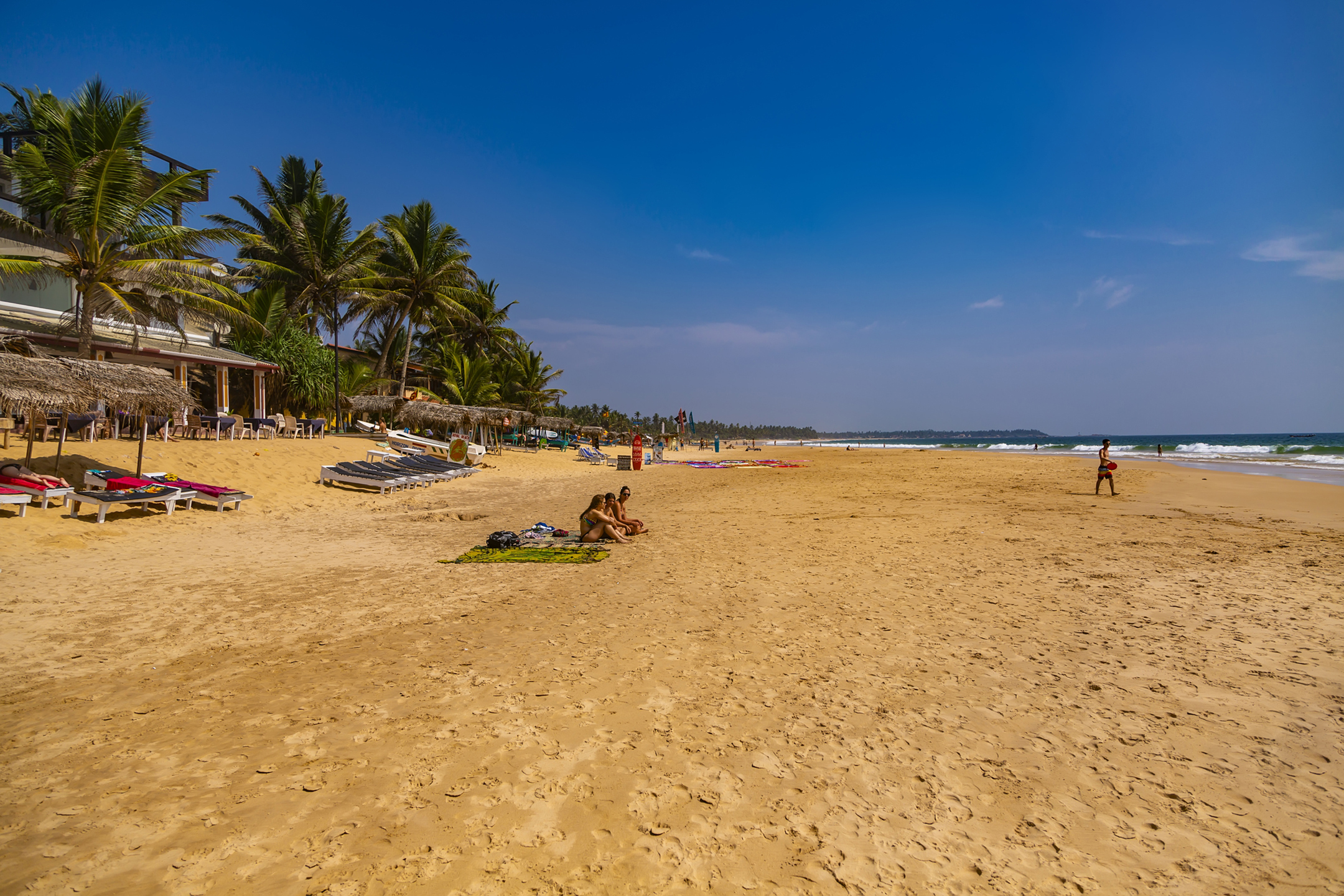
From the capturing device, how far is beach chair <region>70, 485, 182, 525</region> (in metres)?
8.33

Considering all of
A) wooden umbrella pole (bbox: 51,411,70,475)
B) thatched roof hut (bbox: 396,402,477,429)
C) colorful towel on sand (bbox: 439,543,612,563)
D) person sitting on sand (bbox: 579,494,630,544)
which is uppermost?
thatched roof hut (bbox: 396,402,477,429)

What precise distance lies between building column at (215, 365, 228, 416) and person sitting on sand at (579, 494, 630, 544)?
16473 millimetres

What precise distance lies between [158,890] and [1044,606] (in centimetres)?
565

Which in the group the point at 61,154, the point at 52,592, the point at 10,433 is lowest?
the point at 52,592

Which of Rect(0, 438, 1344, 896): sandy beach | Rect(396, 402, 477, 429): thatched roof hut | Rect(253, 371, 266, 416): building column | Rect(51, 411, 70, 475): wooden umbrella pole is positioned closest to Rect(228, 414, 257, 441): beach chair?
Rect(253, 371, 266, 416): building column

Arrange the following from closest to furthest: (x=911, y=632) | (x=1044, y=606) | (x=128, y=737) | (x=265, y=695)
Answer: (x=128, y=737) → (x=265, y=695) → (x=911, y=632) → (x=1044, y=606)

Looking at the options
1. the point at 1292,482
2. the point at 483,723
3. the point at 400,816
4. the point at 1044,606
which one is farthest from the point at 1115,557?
the point at 1292,482

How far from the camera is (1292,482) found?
16.9m

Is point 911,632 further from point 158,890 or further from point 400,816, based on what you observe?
point 158,890

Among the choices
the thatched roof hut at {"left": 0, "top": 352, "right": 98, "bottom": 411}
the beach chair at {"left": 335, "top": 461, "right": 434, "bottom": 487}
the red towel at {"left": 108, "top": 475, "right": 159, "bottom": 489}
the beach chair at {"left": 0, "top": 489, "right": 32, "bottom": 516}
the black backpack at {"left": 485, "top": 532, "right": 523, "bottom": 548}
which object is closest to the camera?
the black backpack at {"left": 485, "top": 532, "right": 523, "bottom": 548}

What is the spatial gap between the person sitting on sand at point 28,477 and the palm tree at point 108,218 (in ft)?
17.1

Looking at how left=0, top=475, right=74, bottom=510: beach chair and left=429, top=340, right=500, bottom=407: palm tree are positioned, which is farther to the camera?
left=429, top=340, right=500, bottom=407: palm tree

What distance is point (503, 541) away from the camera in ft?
24.8

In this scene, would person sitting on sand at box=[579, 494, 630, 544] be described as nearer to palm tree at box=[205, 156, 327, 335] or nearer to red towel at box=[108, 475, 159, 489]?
red towel at box=[108, 475, 159, 489]
